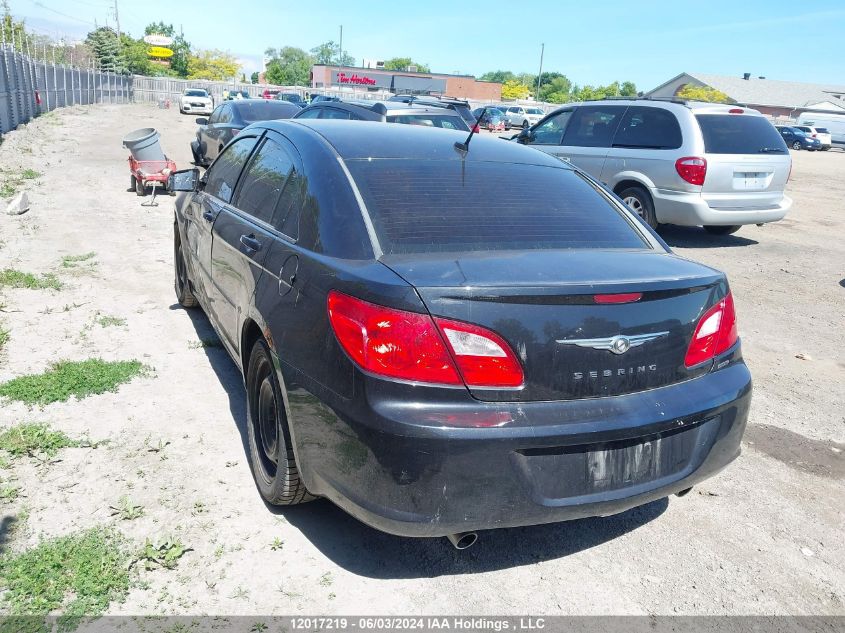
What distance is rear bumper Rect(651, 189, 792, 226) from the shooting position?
9516 millimetres

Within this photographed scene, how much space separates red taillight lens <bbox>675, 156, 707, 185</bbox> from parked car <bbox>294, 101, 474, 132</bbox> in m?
3.10

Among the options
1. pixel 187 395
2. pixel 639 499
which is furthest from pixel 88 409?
pixel 639 499

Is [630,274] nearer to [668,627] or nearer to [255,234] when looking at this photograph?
[668,627]

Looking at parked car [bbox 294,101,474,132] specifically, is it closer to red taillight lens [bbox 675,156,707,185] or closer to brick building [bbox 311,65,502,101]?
red taillight lens [bbox 675,156,707,185]

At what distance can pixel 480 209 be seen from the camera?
3.35m

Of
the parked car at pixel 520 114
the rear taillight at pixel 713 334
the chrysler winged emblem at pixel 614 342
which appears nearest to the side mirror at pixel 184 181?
the chrysler winged emblem at pixel 614 342

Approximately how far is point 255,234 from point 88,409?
1.60 m

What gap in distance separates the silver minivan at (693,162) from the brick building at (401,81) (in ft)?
270

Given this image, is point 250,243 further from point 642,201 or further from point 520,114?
point 520,114

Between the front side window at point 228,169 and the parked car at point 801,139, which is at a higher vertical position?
the front side window at point 228,169

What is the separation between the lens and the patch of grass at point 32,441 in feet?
12.4

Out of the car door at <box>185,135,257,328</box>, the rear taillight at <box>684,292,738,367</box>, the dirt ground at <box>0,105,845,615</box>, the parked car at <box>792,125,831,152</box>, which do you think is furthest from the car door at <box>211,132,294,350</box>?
the parked car at <box>792,125,831,152</box>

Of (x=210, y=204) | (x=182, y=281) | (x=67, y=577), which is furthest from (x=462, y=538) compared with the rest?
(x=182, y=281)

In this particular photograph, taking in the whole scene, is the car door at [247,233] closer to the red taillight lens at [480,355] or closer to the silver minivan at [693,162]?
the red taillight lens at [480,355]
